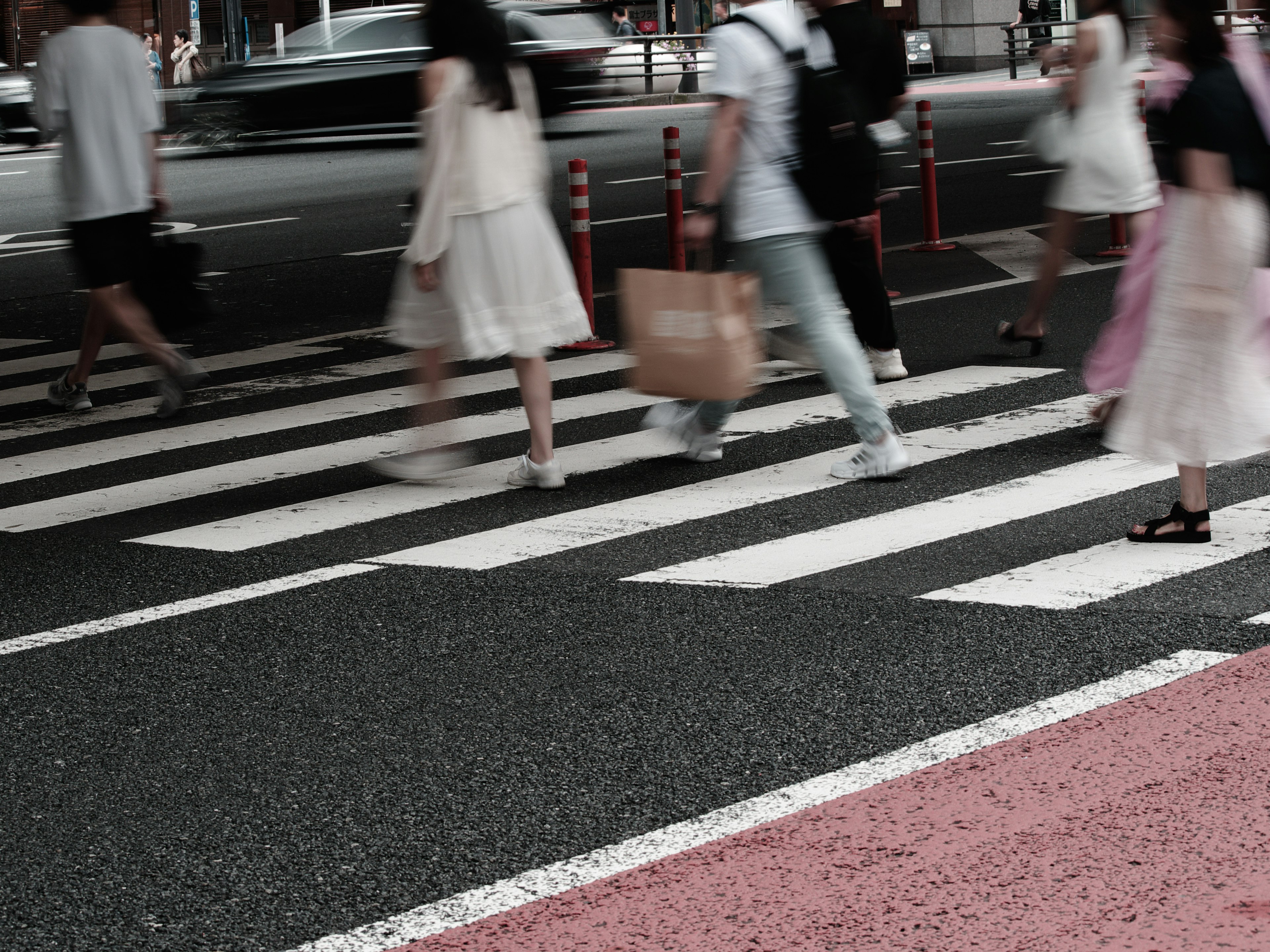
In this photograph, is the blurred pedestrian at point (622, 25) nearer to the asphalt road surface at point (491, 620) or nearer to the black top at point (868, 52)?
the asphalt road surface at point (491, 620)

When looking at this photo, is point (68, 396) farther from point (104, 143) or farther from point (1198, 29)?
point (1198, 29)

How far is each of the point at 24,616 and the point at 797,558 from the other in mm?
2268

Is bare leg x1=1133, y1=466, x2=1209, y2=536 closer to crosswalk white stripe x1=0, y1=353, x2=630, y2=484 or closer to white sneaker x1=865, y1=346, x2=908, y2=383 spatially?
white sneaker x1=865, y1=346, x2=908, y2=383

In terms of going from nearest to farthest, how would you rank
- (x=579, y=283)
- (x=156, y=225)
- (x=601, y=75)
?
(x=156, y=225), (x=579, y=283), (x=601, y=75)

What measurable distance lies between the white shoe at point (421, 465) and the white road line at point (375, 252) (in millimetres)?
7424

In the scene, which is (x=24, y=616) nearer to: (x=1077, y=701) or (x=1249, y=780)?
(x=1077, y=701)

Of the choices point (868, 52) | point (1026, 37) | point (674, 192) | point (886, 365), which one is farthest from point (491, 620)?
point (1026, 37)

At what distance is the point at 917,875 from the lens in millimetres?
3158

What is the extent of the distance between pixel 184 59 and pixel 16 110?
1263 cm

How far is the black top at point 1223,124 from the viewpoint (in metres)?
4.95

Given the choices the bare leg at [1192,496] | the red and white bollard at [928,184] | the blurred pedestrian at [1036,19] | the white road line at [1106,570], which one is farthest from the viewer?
the blurred pedestrian at [1036,19]

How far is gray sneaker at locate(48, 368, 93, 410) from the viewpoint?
28.4 feet

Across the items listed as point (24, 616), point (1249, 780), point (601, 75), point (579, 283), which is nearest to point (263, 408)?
point (579, 283)

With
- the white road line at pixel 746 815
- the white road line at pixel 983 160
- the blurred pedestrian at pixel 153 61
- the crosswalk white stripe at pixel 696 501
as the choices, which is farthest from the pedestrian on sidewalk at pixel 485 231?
the blurred pedestrian at pixel 153 61
